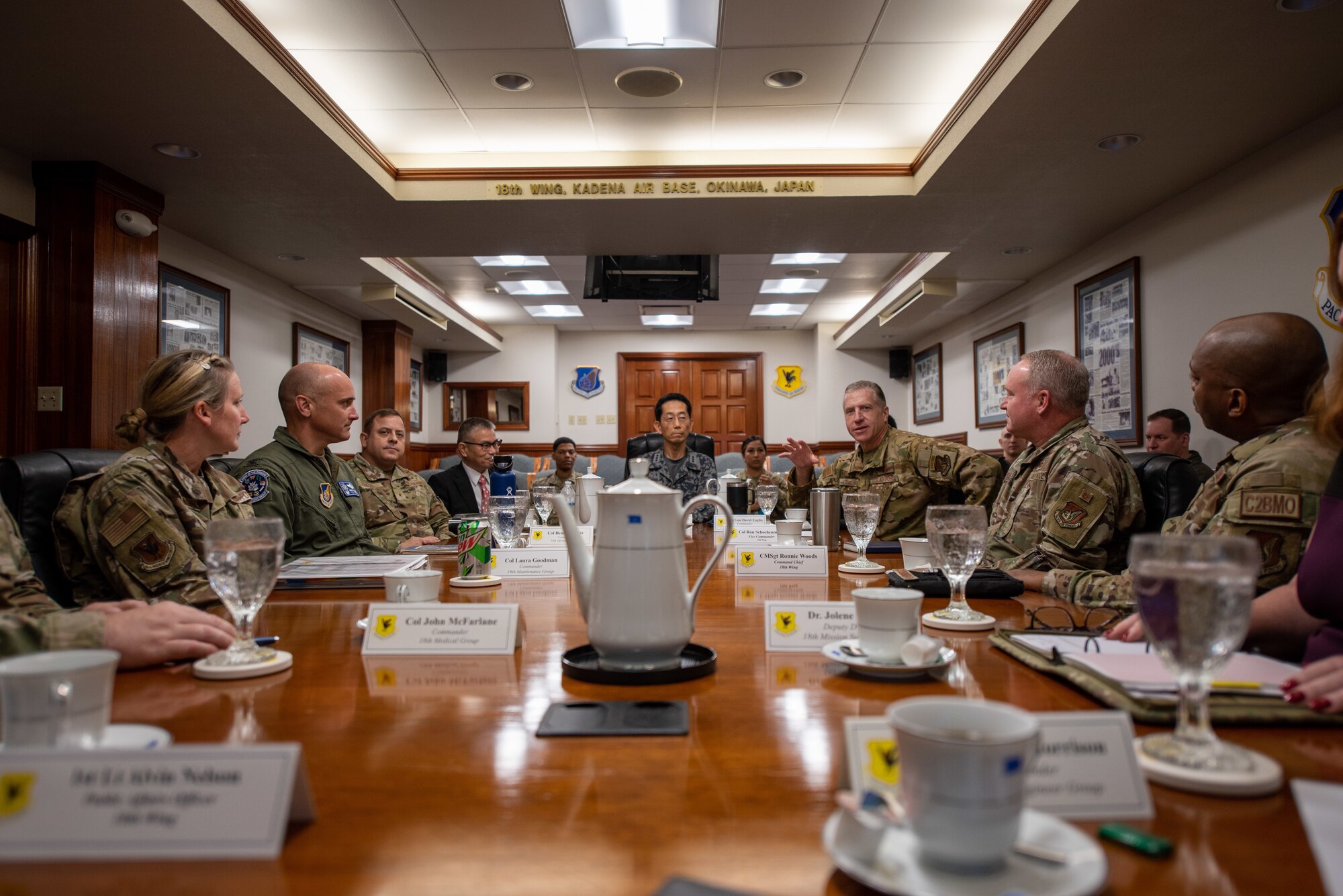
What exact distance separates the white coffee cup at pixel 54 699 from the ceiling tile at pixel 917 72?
3704 mm

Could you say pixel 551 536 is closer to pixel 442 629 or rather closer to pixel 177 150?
pixel 442 629

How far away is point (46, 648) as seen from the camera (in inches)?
35.1

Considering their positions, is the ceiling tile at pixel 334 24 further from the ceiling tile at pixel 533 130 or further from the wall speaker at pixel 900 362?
the wall speaker at pixel 900 362

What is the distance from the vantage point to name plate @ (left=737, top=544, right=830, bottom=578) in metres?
1.71

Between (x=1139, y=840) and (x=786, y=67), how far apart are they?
372 cm

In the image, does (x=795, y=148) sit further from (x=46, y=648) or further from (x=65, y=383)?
(x=46, y=648)

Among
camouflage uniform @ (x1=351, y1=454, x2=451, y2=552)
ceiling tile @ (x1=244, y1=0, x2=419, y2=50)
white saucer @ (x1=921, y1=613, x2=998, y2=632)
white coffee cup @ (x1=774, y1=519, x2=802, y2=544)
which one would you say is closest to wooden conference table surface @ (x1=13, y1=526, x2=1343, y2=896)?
white saucer @ (x1=921, y1=613, x2=998, y2=632)

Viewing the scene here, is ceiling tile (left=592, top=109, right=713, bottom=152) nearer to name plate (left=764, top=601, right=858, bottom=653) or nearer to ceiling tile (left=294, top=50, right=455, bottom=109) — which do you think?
ceiling tile (left=294, top=50, right=455, bottom=109)

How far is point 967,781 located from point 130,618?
979mm

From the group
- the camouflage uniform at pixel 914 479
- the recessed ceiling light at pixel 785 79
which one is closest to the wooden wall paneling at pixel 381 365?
the recessed ceiling light at pixel 785 79

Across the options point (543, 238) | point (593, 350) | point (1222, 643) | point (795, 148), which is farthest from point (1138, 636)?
point (593, 350)

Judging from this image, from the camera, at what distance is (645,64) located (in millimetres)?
3562

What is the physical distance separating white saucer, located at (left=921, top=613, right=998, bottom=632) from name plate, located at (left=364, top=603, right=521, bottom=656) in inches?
24.4

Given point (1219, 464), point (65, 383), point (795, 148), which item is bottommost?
point (1219, 464)
